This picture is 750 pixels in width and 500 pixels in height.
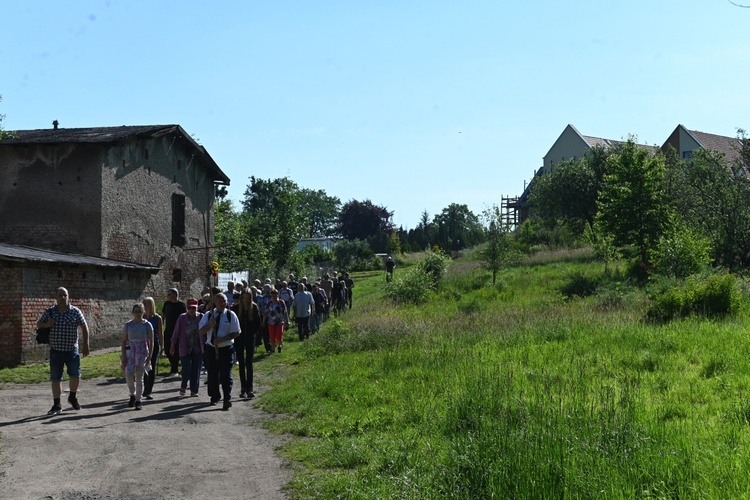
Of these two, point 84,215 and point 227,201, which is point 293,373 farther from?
point 227,201

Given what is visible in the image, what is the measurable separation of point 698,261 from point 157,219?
20159 millimetres

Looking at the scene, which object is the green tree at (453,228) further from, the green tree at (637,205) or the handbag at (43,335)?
the handbag at (43,335)

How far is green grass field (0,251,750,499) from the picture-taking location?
6.39 m

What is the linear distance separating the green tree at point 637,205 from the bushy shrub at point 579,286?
3465 millimetres

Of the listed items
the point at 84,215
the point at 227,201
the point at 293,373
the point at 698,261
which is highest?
the point at 227,201

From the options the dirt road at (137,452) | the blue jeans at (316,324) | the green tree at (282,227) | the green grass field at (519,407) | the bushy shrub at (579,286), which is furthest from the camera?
the green tree at (282,227)

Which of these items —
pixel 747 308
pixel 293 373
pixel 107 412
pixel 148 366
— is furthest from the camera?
pixel 747 308

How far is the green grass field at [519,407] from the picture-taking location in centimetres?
639

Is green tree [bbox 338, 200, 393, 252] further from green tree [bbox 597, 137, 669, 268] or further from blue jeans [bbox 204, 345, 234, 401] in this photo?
blue jeans [bbox 204, 345, 234, 401]

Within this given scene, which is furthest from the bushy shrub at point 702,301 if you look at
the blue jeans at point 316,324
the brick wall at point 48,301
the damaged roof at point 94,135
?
the damaged roof at point 94,135

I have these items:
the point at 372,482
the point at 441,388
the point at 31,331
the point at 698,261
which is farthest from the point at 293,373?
the point at 698,261

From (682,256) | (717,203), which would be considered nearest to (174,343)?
(682,256)

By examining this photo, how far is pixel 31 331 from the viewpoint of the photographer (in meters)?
19.4

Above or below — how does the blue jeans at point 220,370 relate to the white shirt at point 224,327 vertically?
below
